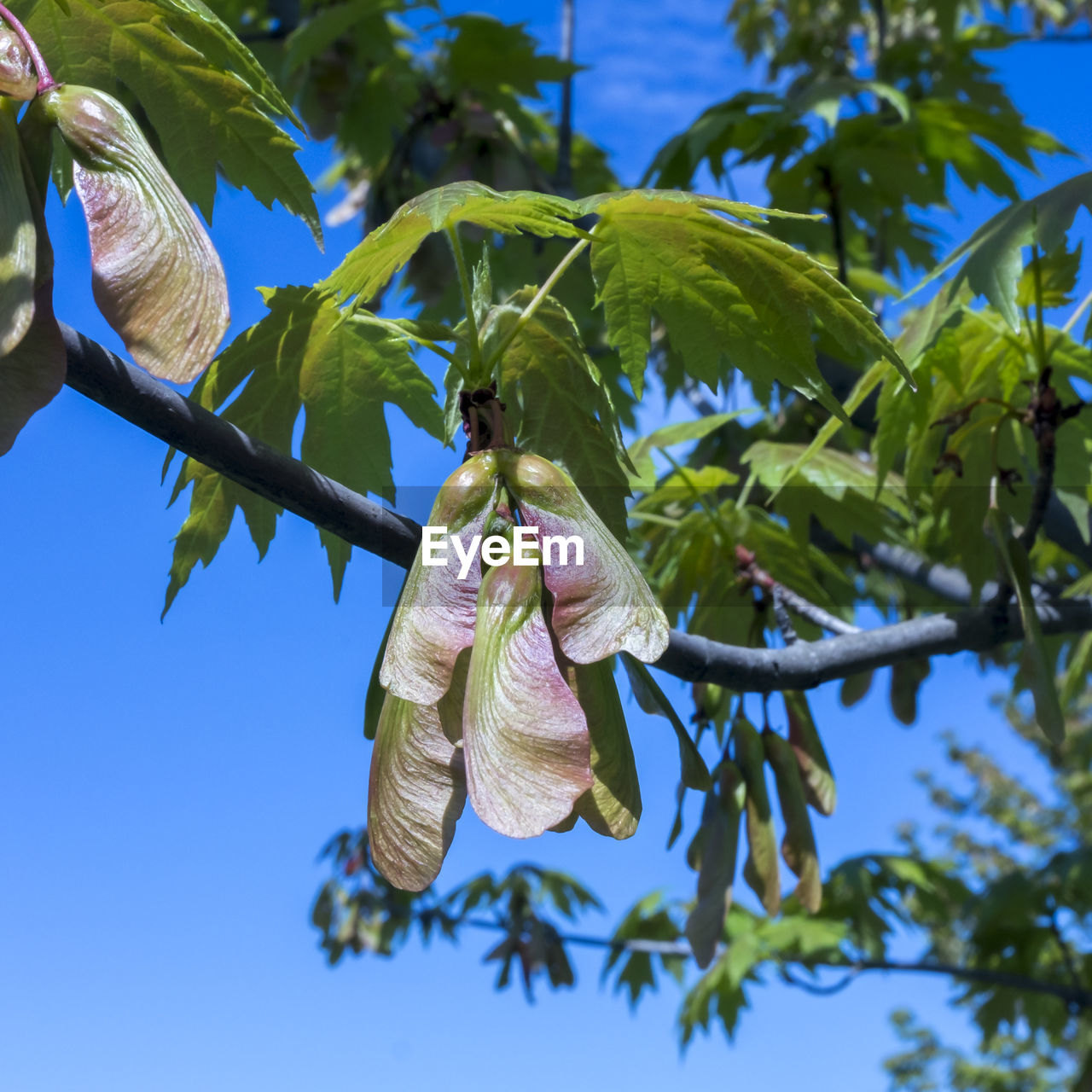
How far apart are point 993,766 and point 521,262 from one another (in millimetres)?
13630

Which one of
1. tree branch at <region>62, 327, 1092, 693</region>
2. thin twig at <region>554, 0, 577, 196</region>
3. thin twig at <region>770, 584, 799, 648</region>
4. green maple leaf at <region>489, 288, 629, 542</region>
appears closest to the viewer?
tree branch at <region>62, 327, 1092, 693</region>

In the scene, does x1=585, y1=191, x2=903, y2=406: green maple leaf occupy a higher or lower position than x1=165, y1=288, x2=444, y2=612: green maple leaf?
higher

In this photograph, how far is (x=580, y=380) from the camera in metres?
0.90

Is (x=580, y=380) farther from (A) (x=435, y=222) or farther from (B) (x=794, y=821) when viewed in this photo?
(B) (x=794, y=821)

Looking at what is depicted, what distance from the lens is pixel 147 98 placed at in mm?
870

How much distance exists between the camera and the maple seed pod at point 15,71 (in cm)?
59

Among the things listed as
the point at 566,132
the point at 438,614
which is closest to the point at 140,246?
the point at 438,614

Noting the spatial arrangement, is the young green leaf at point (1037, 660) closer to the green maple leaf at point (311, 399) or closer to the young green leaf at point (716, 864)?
the young green leaf at point (716, 864)

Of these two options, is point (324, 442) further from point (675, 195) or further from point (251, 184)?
point (675, 195)

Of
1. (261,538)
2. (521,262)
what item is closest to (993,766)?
(521,262)

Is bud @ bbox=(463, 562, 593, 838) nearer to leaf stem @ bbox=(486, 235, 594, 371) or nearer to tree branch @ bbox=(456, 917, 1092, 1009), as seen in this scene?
leaf stem @ bbox=(486, 235, 594, 371)

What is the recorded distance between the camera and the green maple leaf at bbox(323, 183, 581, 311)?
2.40ft

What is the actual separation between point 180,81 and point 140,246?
356 mm

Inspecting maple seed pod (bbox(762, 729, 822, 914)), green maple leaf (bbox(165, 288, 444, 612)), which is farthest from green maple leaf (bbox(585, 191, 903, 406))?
maple seed pod (bbox(762, 729, 822, 914))
